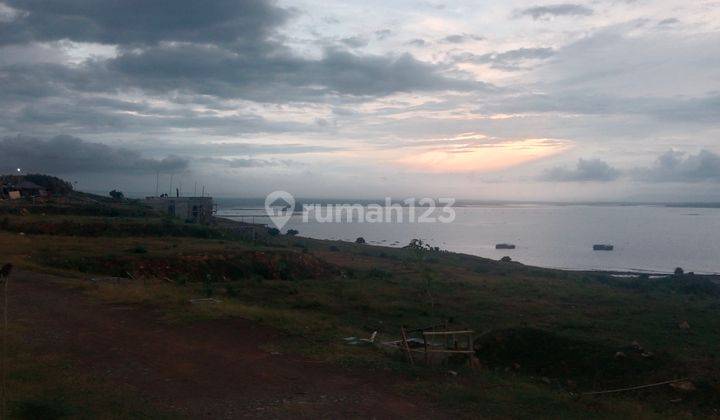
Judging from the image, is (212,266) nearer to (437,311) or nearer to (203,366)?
(437,311)

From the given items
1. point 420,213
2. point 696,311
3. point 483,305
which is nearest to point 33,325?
point 483,305

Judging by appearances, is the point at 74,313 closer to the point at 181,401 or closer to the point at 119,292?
the point at 119,292

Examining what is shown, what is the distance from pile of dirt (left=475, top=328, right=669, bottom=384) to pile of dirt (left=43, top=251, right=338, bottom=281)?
11.6 meters

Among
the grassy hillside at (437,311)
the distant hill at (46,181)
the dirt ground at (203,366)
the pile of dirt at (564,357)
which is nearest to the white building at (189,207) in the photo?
the distant hill at (46,181)

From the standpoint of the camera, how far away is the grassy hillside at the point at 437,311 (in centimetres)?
967

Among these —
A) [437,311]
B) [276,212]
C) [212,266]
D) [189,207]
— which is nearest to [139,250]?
[212,266]

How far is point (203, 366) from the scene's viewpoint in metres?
9.26

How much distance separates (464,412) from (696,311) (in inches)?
635

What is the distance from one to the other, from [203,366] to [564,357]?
7.67 m

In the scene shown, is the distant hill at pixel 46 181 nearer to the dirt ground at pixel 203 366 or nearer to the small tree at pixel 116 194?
the small tree at pixel 116 194

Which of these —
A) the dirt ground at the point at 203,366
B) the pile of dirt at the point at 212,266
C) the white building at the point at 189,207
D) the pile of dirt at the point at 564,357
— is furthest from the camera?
the white building at the point at 189,207

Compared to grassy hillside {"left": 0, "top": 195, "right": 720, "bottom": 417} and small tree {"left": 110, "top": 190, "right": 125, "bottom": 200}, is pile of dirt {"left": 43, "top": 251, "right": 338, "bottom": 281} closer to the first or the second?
grassy hillside {"left": 0, "top": 195, "right": 720, "bottom": 417}

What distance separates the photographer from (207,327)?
1205 centimetres

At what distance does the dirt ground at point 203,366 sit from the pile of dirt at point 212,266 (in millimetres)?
9017
